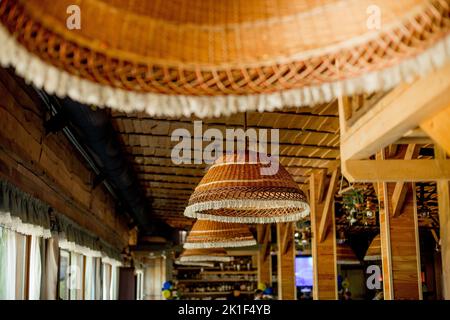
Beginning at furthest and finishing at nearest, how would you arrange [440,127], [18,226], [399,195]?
[399,195] → [18,226] → [440,127]

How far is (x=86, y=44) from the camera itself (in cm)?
134

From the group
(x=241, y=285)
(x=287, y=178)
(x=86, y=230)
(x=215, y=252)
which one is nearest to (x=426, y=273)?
(x=241, y=285)

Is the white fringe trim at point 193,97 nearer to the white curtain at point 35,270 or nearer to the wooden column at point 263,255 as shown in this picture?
the white curtain at point 35,270

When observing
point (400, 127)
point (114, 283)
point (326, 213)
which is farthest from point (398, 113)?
point (114, 283)

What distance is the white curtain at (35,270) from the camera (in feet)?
22.7

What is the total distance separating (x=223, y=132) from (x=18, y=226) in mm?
3082

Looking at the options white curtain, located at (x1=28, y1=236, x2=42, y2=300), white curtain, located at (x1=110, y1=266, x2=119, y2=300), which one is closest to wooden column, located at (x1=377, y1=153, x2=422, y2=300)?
white curtain, located at (x1=28, y1=236, x2=42, y2=300)

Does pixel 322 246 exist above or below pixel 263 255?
below

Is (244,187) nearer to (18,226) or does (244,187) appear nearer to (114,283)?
(18,226)

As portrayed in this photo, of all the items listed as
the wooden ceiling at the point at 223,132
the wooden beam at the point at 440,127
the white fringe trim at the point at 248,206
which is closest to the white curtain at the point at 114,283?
the wooden ceiling at the point at 223,132

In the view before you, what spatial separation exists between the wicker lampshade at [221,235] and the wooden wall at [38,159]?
171 centimetres

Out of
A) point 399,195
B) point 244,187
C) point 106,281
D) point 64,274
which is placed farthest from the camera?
point 106,281

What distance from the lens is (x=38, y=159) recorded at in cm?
596
